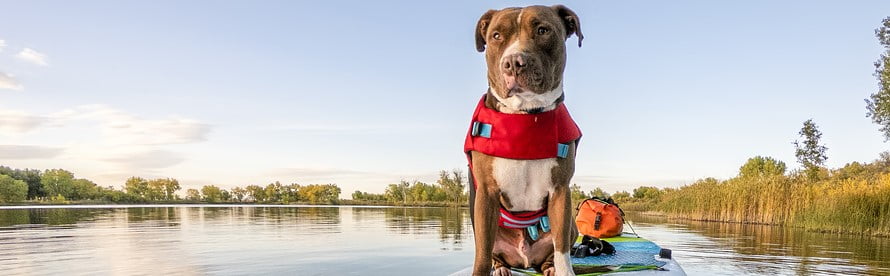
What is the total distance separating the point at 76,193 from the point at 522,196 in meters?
118

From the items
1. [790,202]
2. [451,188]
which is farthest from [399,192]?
[790,202]

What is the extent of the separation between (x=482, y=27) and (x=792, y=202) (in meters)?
22.5

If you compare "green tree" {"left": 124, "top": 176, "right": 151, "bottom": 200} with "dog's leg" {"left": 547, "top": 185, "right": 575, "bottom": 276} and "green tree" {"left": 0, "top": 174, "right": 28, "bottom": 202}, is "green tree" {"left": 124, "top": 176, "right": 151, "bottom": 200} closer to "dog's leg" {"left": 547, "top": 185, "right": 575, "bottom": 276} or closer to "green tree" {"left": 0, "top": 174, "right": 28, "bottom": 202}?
"green tree" {"left": 0, "top": 174, "right": 28, "bottom": 202}

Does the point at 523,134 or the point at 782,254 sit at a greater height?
the point at 523,134

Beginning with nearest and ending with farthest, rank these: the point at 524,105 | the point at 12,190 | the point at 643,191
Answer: the point at 524,105, the point at 643,191, the point at 12,190

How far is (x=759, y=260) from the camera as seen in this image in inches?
413

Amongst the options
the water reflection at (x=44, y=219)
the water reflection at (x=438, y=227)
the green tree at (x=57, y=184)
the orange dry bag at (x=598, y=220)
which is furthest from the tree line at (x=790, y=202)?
the green tree at (x=57, y=184)

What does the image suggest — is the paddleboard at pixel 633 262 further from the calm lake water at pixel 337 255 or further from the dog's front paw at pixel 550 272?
the calm lake water at pixel 337 255

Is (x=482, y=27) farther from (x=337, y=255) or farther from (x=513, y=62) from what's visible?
(x=337, y=255)

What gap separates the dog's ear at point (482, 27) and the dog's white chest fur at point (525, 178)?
581 mm

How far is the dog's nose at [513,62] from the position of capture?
2365 mm

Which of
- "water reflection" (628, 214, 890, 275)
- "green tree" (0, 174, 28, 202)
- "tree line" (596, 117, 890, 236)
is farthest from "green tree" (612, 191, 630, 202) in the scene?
"green tree" (0, 174, 28, 202)

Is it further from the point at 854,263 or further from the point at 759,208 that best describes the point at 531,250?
the point at 759,208

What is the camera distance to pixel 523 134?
2643 mm
